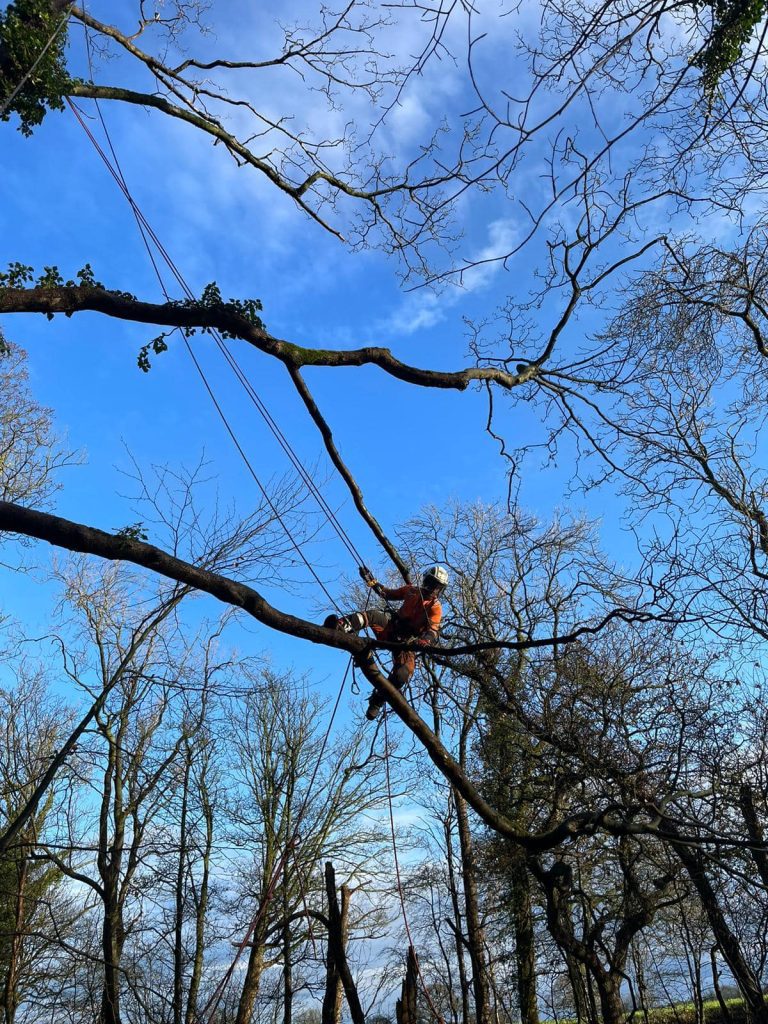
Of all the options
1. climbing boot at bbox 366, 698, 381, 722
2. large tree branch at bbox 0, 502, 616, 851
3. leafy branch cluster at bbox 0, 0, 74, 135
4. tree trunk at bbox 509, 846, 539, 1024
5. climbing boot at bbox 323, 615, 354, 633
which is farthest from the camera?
tree trunk at bbox 509, 846, 539, 1024

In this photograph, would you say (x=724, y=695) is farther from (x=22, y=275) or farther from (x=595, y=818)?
(x=22, y=275)

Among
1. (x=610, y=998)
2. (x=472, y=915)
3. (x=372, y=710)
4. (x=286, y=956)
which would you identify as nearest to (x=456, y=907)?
(x=472, y=915)

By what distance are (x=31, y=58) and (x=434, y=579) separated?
4.70 metres

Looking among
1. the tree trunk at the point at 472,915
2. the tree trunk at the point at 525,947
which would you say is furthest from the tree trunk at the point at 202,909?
the tree trunk at the point at 525,947

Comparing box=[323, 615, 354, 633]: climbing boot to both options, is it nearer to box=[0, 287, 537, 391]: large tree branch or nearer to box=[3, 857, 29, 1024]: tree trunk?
box=[0, 287, 537, 391]: large tree branch

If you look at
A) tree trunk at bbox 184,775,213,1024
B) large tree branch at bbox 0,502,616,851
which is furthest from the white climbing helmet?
tree trunk at bbox 184,775,213,1024

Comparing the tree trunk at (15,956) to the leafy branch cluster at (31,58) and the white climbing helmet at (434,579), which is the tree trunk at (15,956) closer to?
the white climbing helmet at (434,579)

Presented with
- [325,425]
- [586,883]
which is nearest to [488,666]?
[325,425]

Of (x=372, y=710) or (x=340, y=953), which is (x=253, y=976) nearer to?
(x=340, y=953)

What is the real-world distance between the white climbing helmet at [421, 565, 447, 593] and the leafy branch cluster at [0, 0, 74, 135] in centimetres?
447

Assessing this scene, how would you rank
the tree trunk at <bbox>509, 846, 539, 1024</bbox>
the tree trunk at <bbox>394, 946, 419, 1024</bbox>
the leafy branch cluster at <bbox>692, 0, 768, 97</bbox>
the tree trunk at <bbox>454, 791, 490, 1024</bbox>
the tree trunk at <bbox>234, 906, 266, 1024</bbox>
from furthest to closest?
the tree trunk at <bbox>234, 906, 266, 1024</bbox> < the tree trunk at <bbox>454, 791, 490, 1024</bbox> < the tree trunk at <bbox>509, 846, 539, 1024</bbox> < the tree trunk at <bbox>394, 946, 419, 1024</bbox> < the leafy branch cluster at <bbox>692, 0, 768, 97</bbox>

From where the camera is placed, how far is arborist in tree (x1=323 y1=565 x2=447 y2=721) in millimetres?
5922

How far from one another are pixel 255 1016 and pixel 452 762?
57.9 ft

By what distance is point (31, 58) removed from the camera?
5.11 metres
